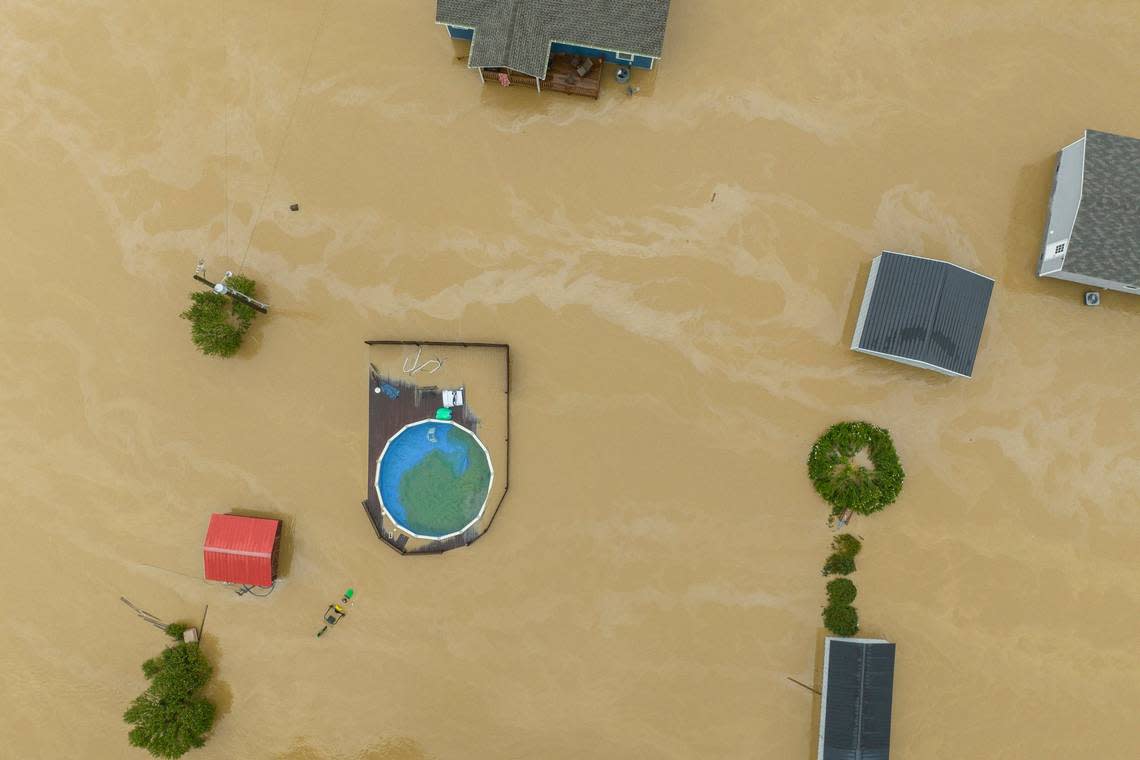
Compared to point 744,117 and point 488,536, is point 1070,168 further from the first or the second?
point 488,536

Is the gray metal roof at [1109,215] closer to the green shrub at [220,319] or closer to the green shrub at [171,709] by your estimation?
the green shrub at [220,319]

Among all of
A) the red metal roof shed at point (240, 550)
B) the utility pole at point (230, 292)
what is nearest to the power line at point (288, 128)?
the utility pole at point (230, 292)

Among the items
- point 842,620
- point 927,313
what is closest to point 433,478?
point 842,620

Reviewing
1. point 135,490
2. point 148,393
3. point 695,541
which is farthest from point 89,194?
point 695,541

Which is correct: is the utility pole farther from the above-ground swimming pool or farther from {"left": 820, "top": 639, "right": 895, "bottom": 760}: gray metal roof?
{"left": 820, "top": 639, "right": 895, "bottom": 760}: gray metal roof

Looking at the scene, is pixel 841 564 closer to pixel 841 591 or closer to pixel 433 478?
pixel 841 591

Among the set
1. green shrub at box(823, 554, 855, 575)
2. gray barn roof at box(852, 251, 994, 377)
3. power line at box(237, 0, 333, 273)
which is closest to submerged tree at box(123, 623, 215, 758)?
power line at box(237, 0, 333, 273)
